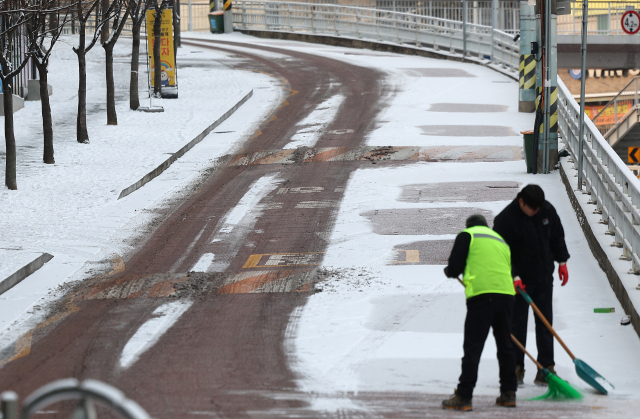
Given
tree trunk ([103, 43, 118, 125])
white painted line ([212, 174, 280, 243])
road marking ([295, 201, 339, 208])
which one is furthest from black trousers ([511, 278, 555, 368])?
tree trunk ([103, 43, 118, 125])

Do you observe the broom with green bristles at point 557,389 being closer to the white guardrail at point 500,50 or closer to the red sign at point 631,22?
the white guardrail at point 500,50

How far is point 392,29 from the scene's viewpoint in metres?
40.8

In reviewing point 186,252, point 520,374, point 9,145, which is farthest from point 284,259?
point 9,145

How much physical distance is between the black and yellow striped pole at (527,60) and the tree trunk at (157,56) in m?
10.5

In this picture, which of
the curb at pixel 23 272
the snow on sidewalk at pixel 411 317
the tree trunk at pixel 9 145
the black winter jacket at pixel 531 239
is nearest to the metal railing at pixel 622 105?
the snow on sidewalk at pixel 411 317

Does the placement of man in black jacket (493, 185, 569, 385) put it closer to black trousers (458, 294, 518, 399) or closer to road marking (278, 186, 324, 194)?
black trousers (458, 294, 518, 399)

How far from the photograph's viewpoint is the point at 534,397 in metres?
7.21

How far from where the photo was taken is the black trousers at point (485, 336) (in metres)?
6.84

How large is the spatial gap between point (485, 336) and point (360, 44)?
35875mm

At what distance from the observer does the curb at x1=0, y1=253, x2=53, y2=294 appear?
34.9 feet

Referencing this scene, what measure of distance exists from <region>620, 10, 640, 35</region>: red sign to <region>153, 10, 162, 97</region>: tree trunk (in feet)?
60.5

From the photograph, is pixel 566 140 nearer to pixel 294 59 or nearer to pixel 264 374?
pixel 264 374

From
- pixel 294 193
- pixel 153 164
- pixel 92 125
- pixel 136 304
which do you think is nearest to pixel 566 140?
pixel 294 193

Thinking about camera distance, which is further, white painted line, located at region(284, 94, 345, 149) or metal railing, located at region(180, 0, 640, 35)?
metal railing, located at region(180, 0, 640, 35)
